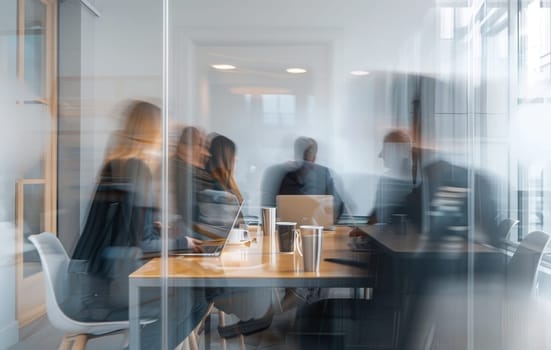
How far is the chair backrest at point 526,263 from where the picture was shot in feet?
4.74

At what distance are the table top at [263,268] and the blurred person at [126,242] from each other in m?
0.07

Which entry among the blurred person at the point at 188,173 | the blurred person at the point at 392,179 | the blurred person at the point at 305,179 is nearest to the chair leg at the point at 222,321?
the blurred person at the point at 305,179

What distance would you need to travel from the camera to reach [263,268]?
61.3 inches

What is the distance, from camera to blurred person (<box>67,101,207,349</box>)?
5.34 ft

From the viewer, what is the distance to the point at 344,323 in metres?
1.63

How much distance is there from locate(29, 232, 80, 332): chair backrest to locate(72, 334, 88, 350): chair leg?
0.07 metres

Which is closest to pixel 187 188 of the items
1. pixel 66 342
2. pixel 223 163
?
pixel 223 163

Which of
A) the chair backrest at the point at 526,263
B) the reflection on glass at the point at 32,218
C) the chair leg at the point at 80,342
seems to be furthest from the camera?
the reflection on glass at the point at 32,218

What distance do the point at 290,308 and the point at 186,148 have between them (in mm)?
759

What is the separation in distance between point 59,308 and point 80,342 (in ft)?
0.57

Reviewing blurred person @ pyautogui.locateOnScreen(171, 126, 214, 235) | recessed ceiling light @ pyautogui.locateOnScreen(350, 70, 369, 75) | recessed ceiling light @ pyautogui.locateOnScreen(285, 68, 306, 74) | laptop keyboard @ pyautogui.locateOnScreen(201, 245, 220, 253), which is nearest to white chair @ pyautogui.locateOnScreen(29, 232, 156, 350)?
laptop keyboard @ pyautogui.locateOnScreen(201, 245, 220, 253)

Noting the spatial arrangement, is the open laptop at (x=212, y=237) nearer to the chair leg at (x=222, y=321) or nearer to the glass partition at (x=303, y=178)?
the glass partition at (x=303, y=178)

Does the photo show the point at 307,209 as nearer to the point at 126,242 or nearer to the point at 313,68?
the point at 313,68

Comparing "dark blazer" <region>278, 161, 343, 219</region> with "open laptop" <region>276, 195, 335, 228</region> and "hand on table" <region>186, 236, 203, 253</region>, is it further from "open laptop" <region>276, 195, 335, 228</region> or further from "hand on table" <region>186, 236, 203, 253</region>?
"hand on table" <region>186, 236, 203, 253</region>
